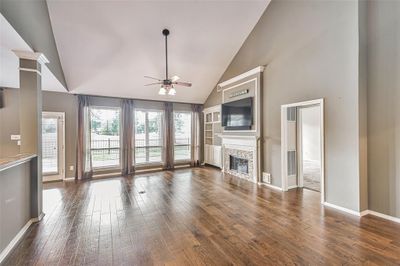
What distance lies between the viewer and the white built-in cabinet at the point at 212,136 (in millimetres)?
7105

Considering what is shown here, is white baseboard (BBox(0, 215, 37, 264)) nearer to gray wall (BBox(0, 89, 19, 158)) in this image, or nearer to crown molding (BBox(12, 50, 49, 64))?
crown molding (BBox(12, 50, 49, 64))

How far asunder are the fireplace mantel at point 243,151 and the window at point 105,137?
374 centimetres

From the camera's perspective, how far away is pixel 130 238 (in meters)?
2.49

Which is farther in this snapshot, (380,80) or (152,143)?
(152,143)

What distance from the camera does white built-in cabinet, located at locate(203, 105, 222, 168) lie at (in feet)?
23.3

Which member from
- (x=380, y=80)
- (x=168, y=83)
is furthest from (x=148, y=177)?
(x=380, y=80)

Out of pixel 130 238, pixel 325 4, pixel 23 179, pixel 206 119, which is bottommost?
pixel 130 238

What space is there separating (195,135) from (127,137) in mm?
2676

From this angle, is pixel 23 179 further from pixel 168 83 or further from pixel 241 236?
pixel 241 236

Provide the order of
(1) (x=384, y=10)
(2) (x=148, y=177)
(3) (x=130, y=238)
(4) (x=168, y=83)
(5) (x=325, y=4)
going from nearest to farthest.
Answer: (3) (x=130, y=238) → (1) (x=384, y=10) → (5) (x=325, y=4) → (4) (x=168, y=83) → (2) (x=148, y=177)

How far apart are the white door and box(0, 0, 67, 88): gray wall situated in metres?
1.81

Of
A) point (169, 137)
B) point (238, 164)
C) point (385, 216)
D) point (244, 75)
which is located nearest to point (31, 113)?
point (169, 137)

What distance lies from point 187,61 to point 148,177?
3.81m

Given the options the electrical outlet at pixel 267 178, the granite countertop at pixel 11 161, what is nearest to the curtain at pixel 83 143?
the granite countertop at pixel 11 161
